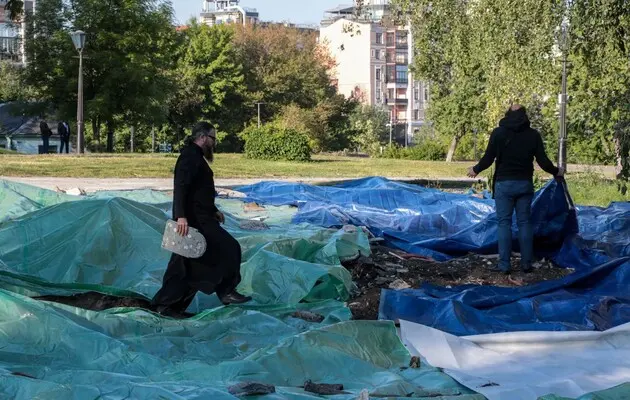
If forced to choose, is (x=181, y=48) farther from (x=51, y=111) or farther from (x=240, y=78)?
(x=51, y=111)

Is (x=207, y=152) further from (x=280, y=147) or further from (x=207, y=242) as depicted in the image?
(x=280, y=147)

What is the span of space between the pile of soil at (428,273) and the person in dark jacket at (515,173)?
1.08ft

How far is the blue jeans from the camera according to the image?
34.1ft

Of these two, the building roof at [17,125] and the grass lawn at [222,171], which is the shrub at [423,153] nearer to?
the building roof at [17,125]

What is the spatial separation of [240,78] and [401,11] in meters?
42.1

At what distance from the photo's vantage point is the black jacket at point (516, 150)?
34.0 ft

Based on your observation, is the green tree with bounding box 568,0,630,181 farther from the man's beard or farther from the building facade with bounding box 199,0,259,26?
the building facade with bounding box 199,0,259,26

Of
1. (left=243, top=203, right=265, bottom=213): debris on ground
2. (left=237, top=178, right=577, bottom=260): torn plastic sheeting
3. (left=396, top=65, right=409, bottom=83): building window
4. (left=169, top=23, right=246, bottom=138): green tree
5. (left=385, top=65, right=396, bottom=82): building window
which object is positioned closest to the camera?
(left=237, top=178, right=577, bottom=260): torn plastic sheeting

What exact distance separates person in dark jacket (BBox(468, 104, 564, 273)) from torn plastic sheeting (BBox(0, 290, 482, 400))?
4162 millimetres

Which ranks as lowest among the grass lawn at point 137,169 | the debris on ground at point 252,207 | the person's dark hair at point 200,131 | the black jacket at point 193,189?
the debris on ground at point 252,207

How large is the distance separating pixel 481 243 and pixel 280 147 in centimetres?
2613

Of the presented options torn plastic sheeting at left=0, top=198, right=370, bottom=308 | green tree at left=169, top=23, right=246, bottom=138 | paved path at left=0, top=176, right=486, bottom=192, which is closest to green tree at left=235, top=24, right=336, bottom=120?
green tree at left=169, top=23, right=246, bottom=138

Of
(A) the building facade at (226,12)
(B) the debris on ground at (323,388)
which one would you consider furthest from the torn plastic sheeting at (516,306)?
(A) the building facade at (226,12)

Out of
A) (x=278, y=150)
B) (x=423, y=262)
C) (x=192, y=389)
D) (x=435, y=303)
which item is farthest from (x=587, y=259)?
(x=278, y=150)
